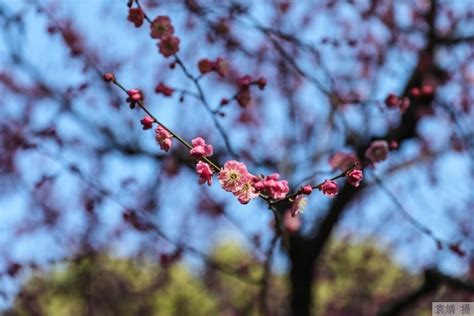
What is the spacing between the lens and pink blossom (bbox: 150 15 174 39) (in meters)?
3.43

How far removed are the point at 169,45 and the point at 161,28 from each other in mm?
110

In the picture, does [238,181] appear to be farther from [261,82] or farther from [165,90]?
[165,90]

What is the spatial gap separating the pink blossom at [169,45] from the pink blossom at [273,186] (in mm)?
1326

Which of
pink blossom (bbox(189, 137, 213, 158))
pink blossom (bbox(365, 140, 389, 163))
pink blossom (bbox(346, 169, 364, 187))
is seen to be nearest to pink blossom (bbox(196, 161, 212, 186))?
pink blossom (bbox(189, 137, 213, 158))

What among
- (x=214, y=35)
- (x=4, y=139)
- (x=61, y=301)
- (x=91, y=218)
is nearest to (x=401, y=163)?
(x=214, y=35)

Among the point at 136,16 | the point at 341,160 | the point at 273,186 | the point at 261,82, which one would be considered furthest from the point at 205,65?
the point at 273,186

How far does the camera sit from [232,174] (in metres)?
2.48

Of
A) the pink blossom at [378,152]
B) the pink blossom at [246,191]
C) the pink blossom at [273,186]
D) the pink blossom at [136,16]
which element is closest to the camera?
the pink blossom at [273,186]

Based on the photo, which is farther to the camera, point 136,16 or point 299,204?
point 136,16

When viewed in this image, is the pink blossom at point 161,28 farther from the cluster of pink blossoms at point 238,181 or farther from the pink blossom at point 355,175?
the pink blossom at point 355,175

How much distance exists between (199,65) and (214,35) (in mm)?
1039

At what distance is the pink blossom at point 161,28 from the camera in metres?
3.43

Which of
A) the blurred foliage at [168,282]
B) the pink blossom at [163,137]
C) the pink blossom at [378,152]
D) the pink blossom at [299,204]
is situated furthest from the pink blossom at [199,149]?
the blurred foliage at [168,282]

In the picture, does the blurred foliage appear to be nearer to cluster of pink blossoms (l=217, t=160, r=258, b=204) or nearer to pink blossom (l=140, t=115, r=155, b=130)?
cluster of pink blossoms (l=217, t=160, r=258, b=204)
